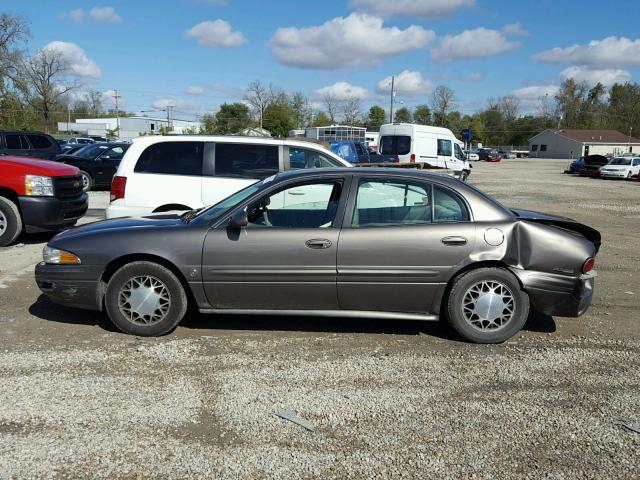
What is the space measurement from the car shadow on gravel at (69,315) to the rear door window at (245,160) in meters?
2.81

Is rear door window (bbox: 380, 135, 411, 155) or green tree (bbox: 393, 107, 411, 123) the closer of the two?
rear door window (bbox: 380, 135, 411, 155)

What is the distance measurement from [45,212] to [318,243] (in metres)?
6.06

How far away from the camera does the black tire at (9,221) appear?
8.78 metres

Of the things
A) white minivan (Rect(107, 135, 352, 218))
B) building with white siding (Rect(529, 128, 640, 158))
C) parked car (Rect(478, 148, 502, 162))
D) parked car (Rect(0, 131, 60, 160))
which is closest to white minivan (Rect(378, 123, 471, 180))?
parked car (Rect(0, 131, 60, 160))

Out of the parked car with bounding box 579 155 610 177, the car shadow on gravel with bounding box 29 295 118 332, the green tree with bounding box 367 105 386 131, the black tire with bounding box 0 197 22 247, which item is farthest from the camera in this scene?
the green tree with bounding box 367 105 386 131

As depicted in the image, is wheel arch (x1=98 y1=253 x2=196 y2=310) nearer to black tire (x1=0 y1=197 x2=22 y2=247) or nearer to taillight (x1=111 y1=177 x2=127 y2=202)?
taillight (x1=111 y1=177 x2=127 y2=202)

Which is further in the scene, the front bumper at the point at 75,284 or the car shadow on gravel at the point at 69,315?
the car shadow on gravel at the point at 69,315

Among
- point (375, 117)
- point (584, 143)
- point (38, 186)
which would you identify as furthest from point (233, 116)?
point (38, 186)

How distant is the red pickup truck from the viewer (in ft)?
28.8

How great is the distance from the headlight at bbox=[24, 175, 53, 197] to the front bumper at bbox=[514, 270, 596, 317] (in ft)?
24.4

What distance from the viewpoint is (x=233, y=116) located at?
81.9 meters

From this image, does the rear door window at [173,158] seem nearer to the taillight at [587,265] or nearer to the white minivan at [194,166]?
the white minivan at [194,166]

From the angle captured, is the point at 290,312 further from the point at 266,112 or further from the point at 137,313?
the point at 266,112


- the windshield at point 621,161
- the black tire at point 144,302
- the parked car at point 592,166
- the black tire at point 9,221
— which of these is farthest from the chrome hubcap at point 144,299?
the parked car at point 592,166
